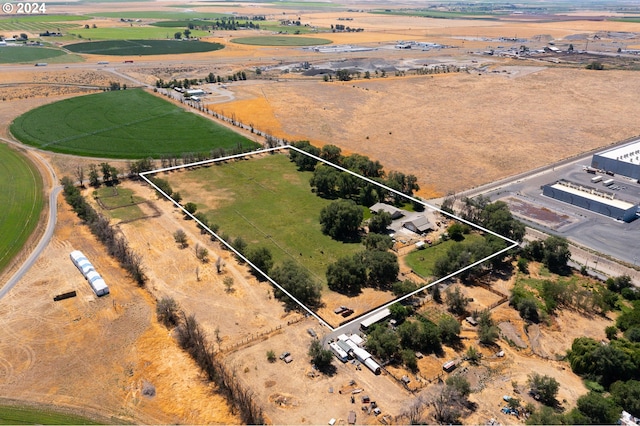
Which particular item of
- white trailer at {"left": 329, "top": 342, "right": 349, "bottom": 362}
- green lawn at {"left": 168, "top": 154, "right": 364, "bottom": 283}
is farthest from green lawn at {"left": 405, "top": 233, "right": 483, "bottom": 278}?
white trailer at {"left": 329, "top": 342, "right": 349, "bottom": 362}

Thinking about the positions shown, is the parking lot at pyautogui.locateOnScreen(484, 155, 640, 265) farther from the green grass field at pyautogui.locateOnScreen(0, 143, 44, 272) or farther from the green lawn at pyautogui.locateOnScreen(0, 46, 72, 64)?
the green lawn at pyautogui.locateOnScreen(0, 46, 72, 64)

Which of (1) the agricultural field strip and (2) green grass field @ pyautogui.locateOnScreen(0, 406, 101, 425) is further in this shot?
(1) the agricultural field strip

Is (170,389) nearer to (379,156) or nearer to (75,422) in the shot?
(75,422)

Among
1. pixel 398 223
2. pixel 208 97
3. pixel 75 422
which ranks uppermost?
pixel 208 97

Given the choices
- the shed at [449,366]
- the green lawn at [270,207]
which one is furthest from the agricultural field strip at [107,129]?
the shed at [449,366]

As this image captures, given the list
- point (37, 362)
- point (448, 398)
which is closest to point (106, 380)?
point (37, 362)
